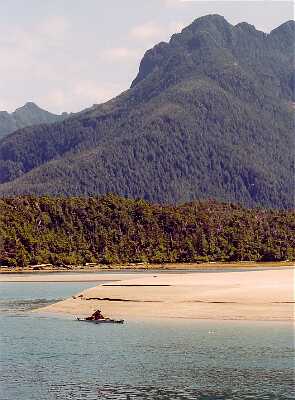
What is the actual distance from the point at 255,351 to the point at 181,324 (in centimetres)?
1457

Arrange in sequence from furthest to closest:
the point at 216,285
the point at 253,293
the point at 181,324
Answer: the point at 216,285 → the point at 253,293 → the point at 181,324

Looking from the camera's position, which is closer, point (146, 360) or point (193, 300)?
point (146, 360)

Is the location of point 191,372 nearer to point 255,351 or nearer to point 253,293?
point 255,351

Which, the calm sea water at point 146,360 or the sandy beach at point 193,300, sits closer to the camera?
the calm sea water at point 146,360

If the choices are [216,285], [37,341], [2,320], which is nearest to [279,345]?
[37,341]

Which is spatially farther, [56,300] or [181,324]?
[56,300]

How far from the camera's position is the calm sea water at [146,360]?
153 feet

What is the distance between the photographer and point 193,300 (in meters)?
85.1

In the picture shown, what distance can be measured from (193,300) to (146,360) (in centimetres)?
2982

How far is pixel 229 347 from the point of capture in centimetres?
5991

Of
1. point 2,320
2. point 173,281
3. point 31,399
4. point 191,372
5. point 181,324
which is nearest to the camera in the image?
point 31,399

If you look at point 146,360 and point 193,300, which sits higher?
point 193,300

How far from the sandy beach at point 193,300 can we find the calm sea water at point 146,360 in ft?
15.4

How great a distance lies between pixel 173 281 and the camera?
11038 centimetres
